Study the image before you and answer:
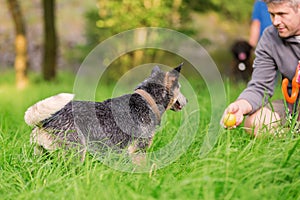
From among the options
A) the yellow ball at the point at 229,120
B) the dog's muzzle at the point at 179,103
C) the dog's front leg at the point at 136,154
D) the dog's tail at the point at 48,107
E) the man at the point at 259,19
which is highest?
the man at the point at 259,19

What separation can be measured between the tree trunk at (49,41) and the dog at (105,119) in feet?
27.2

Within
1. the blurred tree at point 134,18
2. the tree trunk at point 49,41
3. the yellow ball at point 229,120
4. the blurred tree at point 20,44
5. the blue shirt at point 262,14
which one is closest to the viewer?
the yellow ball at point 229,120

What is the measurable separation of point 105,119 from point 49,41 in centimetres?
873

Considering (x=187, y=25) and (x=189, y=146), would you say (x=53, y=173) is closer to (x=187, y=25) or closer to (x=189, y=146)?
(x=189, y=146)

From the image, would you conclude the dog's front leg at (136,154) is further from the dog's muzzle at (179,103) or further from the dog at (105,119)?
the dog's muzzle at (179,103)

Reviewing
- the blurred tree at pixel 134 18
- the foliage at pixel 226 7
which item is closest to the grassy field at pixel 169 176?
the blurred tree at pixel 134 18

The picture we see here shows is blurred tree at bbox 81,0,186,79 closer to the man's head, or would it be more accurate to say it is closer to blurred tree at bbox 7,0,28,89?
blurred tree at bbox 7,0,28,89

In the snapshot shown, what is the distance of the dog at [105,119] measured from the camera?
2.87 metres

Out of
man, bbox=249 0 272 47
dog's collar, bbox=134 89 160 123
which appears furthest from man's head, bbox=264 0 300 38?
man, bbox=249 0 272 47

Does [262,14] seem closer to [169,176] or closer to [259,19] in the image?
[259,19]

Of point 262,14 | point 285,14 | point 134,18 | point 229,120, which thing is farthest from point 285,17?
point 134,18

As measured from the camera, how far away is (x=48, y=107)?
2.82 meters

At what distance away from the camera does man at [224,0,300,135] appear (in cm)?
321

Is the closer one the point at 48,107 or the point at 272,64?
the point at 48,107
